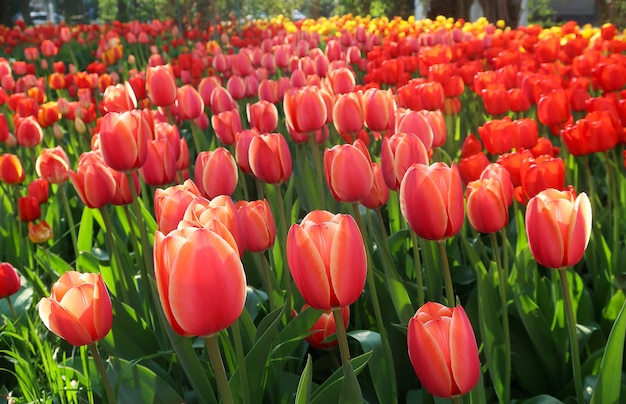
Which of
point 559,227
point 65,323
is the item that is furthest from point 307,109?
point 65,323

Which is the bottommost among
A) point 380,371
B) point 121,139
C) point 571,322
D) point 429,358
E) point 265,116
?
point 380,371

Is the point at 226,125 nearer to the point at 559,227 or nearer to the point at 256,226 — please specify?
the point at 256,226

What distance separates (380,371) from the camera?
58.8 inches

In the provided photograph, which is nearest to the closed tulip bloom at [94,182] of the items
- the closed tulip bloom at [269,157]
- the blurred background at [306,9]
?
the closed tulip bloom at [269,157]

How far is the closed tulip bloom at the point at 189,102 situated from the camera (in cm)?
272

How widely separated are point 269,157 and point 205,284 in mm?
969

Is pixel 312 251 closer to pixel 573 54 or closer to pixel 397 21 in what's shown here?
pixel 573 54

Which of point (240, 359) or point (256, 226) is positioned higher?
point (256, 226)

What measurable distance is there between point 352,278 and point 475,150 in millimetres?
1401

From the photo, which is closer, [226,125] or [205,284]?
[205,284]

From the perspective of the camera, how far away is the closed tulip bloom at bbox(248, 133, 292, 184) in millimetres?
1834

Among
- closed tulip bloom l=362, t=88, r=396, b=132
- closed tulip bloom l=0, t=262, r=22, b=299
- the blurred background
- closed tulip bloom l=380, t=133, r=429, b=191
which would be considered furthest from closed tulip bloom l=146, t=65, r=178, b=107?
the blurred background

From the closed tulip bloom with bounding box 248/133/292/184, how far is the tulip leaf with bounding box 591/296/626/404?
37.2 inches

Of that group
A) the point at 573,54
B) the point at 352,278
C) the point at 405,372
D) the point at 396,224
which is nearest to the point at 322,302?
the point at 352,278
